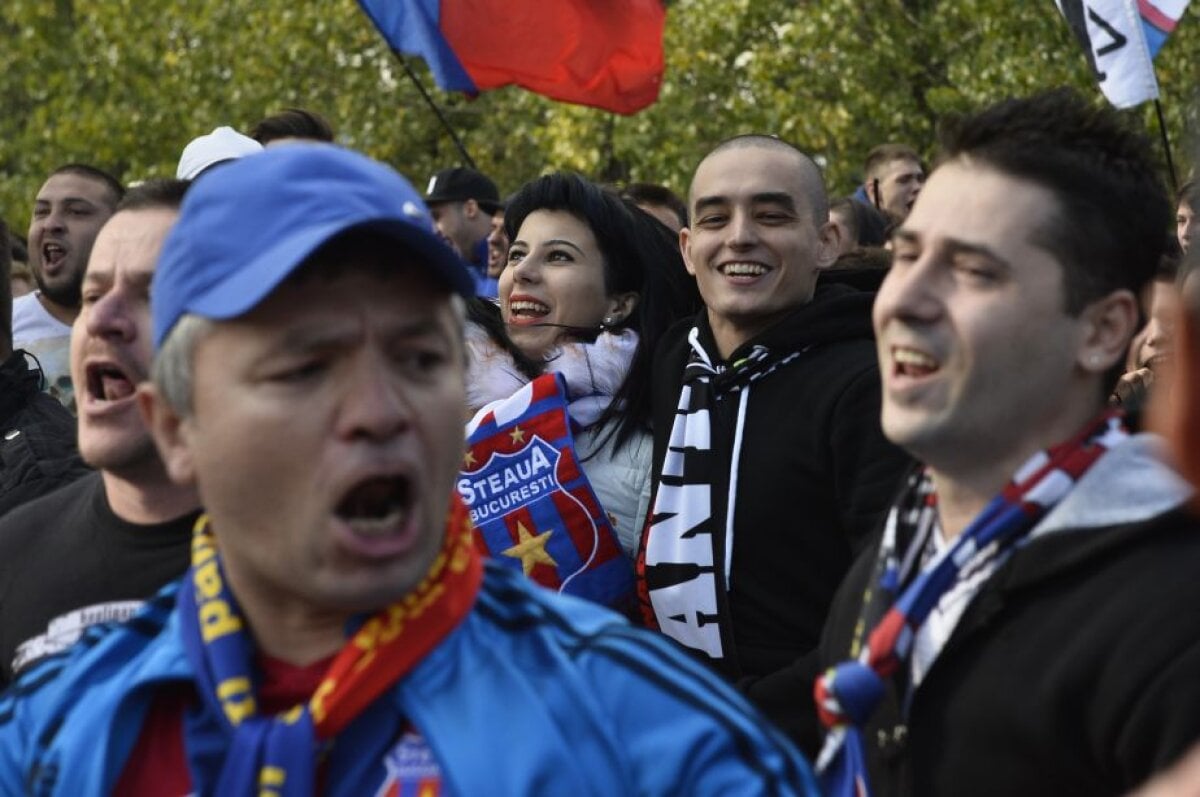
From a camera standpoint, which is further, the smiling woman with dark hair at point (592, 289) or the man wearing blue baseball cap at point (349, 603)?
the smiling woman with dark hair at point (592, 289)

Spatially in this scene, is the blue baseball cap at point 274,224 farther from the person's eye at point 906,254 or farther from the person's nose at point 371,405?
the person's eye at point 906,254

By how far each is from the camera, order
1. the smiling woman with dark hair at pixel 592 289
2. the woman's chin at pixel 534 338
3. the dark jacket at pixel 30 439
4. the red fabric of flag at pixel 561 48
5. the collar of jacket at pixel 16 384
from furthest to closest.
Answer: the red fabric of flag at pixel 561 48, the woman's chin at pixel 534 338, the smiling woman with dark hair at pixel 592 289, the collar of jacket at pixel 16 384, the dark jacket at pixel 30 439

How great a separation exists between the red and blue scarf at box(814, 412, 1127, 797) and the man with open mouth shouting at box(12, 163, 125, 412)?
190 inches

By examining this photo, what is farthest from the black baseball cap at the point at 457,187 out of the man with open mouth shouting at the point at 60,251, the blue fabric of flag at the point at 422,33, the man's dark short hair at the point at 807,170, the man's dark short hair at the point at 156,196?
the man's dark short hair at the point at 156,196

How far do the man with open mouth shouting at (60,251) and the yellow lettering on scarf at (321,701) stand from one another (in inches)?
208

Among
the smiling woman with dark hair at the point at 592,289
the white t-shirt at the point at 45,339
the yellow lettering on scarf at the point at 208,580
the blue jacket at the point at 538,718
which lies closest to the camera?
the blue jacket at the point at 538,718

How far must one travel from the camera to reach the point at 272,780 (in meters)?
2.12

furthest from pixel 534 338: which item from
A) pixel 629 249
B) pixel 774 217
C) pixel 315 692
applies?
pixel 315 692

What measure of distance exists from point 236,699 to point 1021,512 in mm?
1358

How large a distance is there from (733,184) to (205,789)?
10.8 ft

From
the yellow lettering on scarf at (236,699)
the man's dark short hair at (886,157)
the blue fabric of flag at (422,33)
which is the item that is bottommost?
the man's dark short hair at (886,157)

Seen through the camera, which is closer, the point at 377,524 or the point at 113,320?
the point at 377,524

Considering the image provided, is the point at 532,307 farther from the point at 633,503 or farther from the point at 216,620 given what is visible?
the point at 216,620

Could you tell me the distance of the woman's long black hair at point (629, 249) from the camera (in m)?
5.73
